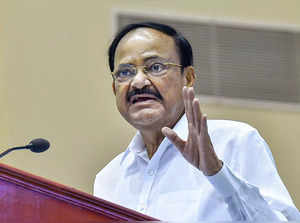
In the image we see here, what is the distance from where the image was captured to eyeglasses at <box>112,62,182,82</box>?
9.45ft

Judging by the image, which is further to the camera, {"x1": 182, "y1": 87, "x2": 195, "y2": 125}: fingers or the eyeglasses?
the eyeglasses

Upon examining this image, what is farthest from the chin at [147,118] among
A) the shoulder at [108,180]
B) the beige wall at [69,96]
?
the beige wall at [69,96]

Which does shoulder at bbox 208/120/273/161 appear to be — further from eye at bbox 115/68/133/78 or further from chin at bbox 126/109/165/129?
eye at bbox 115/68/133/78

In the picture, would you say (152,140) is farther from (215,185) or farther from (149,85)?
(215,185)

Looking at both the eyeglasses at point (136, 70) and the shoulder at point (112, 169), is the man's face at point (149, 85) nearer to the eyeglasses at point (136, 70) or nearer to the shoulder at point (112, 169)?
the eyeglasses at point (136, 70)

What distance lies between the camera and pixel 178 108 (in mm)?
2877

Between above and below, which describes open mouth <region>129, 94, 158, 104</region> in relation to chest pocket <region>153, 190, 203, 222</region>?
above

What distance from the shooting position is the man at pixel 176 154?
91.3 inches

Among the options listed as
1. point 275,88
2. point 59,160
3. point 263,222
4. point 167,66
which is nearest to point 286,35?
→ point 275,88

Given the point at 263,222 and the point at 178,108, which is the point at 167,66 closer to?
the point at 178,108

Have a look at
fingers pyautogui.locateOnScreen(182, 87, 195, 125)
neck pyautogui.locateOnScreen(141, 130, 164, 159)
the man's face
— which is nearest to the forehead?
the man's face

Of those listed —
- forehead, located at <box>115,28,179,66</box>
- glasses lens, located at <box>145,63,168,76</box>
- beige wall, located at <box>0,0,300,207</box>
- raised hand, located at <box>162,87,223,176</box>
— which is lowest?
beige wall, located at <box>0,0,300,207</box>

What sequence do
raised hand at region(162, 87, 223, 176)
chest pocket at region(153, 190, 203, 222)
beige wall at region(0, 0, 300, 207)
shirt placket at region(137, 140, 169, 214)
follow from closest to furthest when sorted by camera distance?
raised hand at region(162, 87, 223, 176) → chest pocket at region(153, 190, 203, 222) → shirt placket at region(137, 140, 169, 214) → beige wall at region(0, 0, 300, 207)

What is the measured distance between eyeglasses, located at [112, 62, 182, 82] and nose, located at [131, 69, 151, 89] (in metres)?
0.02
